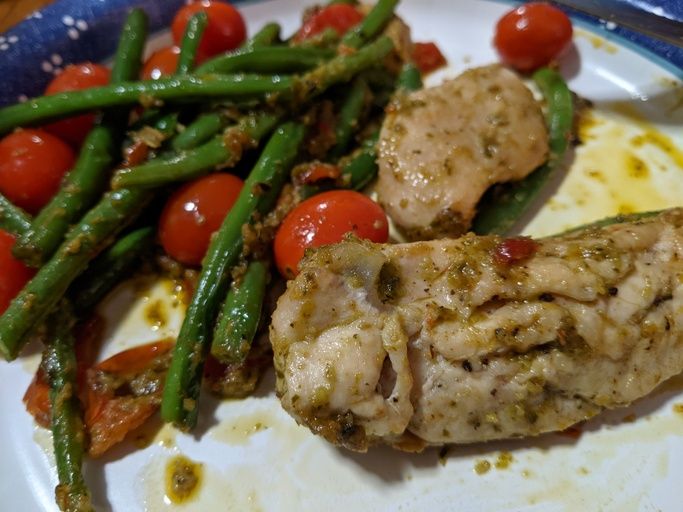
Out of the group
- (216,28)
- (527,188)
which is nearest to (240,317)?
(527,188)

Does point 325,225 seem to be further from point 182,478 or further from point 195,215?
point 182,478

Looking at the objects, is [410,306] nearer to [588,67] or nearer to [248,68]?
[248,68]

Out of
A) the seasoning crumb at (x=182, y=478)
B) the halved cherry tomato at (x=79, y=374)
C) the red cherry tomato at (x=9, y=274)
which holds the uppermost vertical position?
the red cherry tomato at (x=9, y=274)


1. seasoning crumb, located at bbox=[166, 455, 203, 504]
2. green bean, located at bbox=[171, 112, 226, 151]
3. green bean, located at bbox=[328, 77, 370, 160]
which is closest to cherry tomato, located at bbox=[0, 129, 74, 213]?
green bean, located at bbox=[171, 112, 226, 151]

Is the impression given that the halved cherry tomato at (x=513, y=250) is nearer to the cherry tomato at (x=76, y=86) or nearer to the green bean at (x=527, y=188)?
the green bean at (x=527, y=188)

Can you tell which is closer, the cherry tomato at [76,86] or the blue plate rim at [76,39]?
the cherry tomato at [76,86]

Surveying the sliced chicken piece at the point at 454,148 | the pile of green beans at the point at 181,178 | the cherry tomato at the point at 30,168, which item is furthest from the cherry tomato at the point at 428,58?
the cherry tomato at the point at 30,168

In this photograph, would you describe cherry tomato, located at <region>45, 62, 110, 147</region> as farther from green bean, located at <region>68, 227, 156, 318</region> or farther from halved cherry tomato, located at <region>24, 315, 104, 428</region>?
halved cherry tomato, located at <region>24, 315, 104, 428</region>
